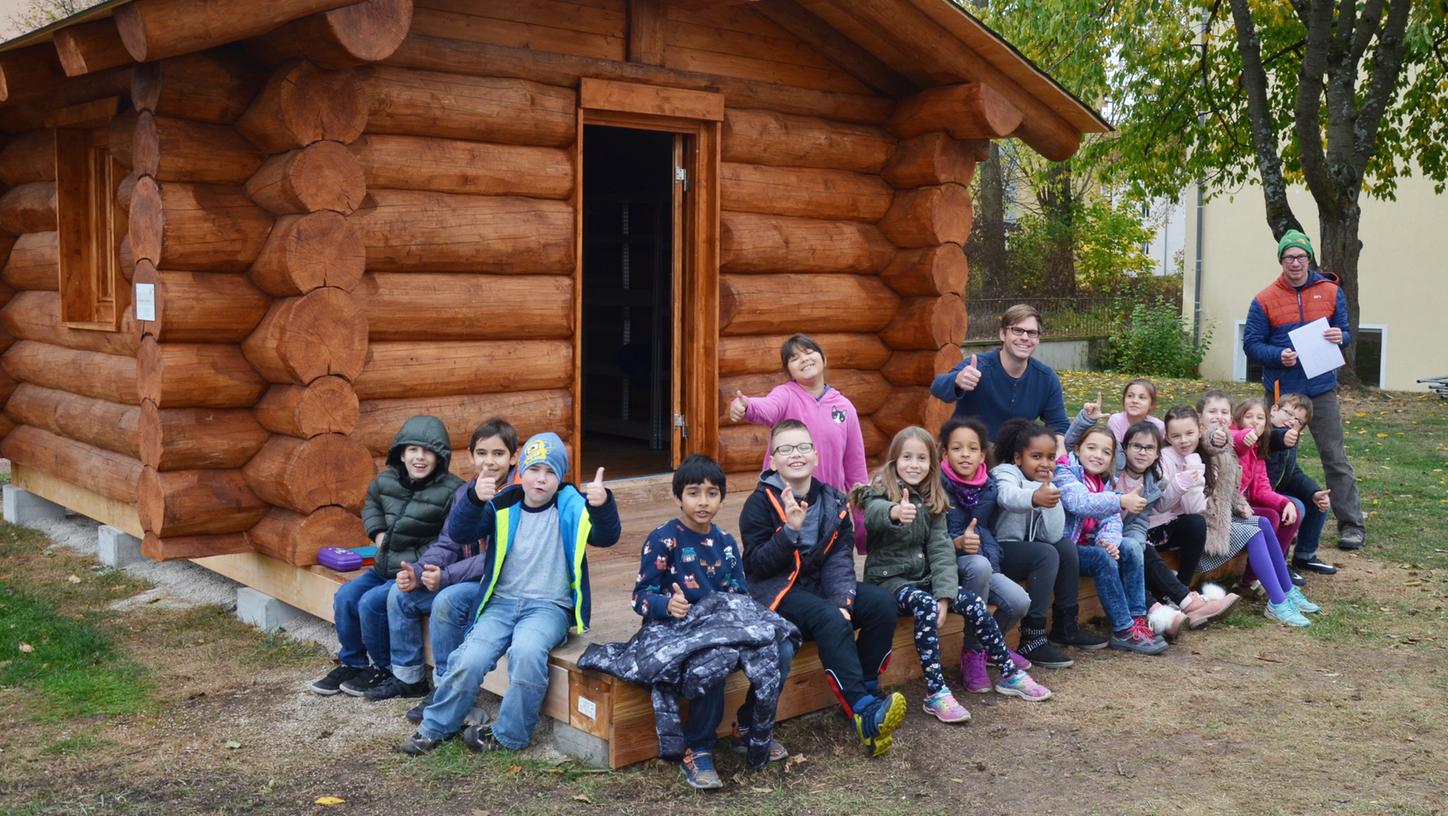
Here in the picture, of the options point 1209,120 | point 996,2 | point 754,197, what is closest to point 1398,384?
point 1209,120

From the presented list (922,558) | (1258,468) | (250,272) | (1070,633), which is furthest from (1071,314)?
(250,272)

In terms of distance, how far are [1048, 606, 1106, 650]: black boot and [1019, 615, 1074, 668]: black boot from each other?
0.21 metres

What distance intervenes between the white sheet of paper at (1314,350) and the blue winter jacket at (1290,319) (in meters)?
0.08

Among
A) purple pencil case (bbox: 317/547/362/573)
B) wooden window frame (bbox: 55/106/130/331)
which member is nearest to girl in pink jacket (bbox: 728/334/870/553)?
purple pencil case (bbox: 317/547/362/573)

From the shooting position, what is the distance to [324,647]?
6.99m

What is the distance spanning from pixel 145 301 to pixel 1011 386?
450 centimetres

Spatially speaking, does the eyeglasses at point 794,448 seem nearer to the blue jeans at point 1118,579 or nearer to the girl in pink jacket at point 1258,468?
the blue jeans at point 1118,579

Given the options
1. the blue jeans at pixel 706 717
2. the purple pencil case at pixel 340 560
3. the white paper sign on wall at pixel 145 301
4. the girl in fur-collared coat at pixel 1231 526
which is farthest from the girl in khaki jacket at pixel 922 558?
the white paper sign on wall at pixel 145 301

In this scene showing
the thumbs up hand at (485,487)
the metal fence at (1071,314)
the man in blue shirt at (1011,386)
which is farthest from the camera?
the metal fence at (1071,314)

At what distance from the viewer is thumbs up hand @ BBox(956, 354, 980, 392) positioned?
6910mm

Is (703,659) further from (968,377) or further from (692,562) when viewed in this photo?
(968,377)

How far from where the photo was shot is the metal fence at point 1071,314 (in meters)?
23.6

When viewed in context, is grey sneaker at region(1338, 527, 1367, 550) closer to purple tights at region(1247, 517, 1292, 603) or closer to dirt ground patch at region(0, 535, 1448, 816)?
purple tights at region(1247, 517, 1292, 603)

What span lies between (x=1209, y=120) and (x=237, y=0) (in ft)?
48.2
